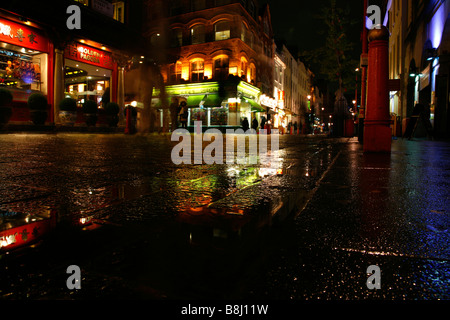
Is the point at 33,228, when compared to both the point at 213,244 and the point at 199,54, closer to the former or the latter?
the point at 213,244

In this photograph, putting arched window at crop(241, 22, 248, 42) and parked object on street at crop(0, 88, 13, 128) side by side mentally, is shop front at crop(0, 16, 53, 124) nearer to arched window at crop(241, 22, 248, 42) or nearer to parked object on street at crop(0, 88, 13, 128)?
parked object on street at crop(0, 88, 13, 128)

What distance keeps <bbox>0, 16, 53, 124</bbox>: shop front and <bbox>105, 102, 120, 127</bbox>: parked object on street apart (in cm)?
267

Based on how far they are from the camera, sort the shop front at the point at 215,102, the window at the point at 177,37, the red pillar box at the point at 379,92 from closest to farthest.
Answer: the red pillar box at the point at 379,92 < the shop front at the point at 215,102 < the window at the point at 177,37

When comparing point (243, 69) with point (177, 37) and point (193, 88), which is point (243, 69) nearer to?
point (193, 88)

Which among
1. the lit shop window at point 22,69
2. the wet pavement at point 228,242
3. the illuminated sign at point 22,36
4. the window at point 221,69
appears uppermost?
the window at point 221,69

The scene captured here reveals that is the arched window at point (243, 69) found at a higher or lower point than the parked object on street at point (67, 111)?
higher

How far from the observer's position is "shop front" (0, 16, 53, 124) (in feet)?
41.2

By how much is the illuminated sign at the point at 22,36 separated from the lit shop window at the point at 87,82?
3.34 m

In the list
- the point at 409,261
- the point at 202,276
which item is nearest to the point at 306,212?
the point at 409,261

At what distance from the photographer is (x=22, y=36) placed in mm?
13266

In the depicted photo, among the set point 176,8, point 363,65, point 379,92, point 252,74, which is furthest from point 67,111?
point 252,74

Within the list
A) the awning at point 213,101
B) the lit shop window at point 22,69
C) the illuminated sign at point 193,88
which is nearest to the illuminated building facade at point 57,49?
the lit shop window at point 22,69

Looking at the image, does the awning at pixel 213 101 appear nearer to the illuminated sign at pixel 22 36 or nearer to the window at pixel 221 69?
the window at pixel 221 69

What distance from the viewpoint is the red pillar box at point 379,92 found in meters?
4.98
